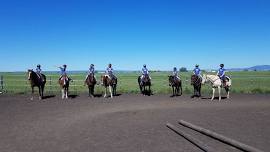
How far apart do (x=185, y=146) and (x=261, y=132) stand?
3.19m

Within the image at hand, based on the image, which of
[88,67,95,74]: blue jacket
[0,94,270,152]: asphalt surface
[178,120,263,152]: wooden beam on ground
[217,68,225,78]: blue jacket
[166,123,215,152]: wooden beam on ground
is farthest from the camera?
[88,67,95,74]: blue jacket

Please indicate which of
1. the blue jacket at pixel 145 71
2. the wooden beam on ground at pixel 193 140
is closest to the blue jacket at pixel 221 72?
the blue jacket at pixel 145 71

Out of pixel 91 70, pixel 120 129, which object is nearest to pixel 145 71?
pixel 91 70

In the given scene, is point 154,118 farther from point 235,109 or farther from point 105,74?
point 105,74

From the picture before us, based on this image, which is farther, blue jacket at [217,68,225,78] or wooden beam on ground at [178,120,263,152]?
blue jacket at [217,68,225,78]

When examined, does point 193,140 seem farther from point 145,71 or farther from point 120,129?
point 145,71

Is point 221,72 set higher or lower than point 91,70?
lower

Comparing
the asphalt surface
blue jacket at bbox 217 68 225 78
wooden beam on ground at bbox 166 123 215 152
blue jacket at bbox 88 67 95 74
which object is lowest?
the asphalt surface

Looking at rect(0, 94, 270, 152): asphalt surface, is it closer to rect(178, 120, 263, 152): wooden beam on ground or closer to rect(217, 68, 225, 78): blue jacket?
rect(178, 120, 263, 152): wooden beam on ground

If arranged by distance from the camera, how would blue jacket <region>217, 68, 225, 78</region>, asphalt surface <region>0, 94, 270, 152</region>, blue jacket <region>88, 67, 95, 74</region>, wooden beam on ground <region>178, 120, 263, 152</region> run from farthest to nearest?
blue jacket <region>88, 67, 95, 74</region>
blue jacket <region>217, 68, 225, 78</region>
asphalt surface <region>0, 94, 270, 152</region>
wooden beam on ground <region>178, 120, 263, 152</region>

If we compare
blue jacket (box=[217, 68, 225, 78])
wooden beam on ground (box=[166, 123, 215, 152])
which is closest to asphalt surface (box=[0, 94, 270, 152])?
wooden beam on ground (box=[166, 123, 215, 152])

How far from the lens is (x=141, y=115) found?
647 inches

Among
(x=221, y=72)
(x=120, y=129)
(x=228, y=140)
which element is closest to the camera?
(x=228, y=140)

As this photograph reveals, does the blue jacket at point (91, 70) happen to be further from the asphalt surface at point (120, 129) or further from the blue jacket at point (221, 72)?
the blue jacket at point (221, 72)
